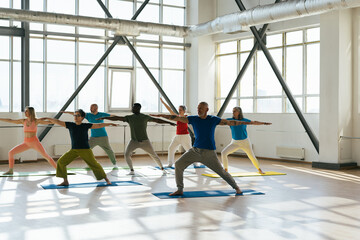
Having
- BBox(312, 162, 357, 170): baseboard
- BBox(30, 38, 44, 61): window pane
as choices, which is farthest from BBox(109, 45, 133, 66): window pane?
BBox(312, 162, 357, 170): baseboard

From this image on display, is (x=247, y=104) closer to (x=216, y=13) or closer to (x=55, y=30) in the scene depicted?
(x=216, y=13)

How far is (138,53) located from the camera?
16984 millimetres

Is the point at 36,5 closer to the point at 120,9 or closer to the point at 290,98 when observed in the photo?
the point at 120,9

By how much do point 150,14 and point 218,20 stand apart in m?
3.74

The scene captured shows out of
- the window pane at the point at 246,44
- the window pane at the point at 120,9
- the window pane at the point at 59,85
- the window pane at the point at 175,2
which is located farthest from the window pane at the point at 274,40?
the window pane at the point at 59,85

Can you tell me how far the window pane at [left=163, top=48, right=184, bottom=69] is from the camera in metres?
17.5

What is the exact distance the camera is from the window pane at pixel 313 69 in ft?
46.6

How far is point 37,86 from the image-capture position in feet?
50.0

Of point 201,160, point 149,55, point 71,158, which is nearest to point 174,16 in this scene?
point 149,55

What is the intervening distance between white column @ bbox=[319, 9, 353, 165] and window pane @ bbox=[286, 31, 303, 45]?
76.1 inches

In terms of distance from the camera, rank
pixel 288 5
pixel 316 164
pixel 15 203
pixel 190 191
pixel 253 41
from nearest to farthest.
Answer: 1. pixel 15 203
2. pixel 190 191
3. pixel 288 5
4. pixel 316 164
5. pixel 253 41

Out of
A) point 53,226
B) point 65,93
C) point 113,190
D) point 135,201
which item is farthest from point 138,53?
point 53,226

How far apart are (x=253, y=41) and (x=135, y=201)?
10.1m

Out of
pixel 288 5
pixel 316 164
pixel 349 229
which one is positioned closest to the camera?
→ pixel 349 229
